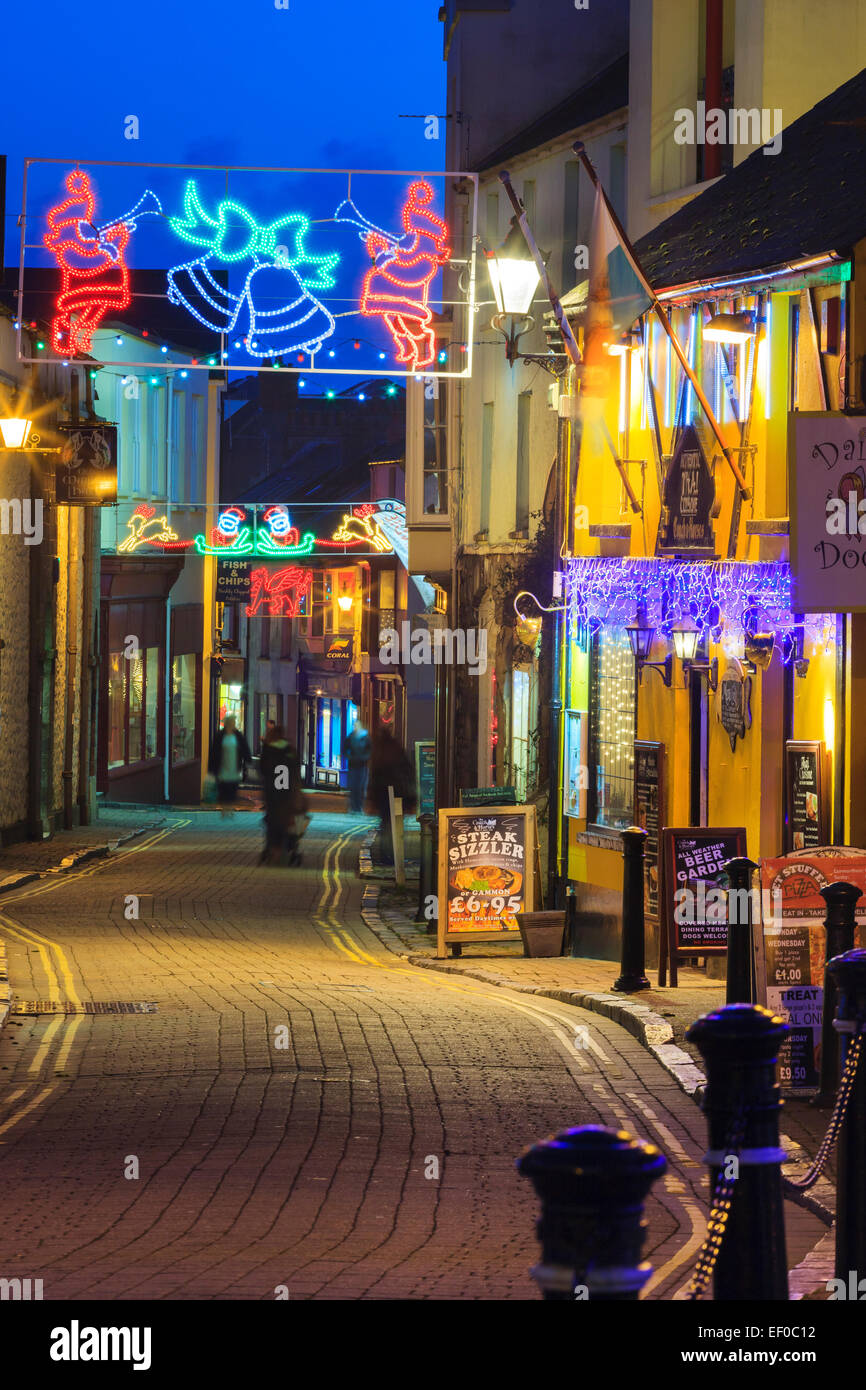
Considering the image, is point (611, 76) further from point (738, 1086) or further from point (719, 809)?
point (738, 1086)

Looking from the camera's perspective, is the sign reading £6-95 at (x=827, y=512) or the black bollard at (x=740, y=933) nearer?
the black bollard at (x=740, y=933)

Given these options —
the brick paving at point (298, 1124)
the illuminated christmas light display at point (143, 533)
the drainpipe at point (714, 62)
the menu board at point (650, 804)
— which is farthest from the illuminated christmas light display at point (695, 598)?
the illuminated christmas light display at point (143, 533)

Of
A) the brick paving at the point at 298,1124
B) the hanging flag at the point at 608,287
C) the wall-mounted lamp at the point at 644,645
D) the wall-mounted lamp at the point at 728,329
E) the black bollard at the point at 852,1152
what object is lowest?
the brick paving at the point at 298,1124

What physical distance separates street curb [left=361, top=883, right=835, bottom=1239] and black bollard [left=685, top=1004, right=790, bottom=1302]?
1.96 m

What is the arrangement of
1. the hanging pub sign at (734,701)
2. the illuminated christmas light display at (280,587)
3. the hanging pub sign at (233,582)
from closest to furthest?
1. the hanging pub sign at (734,701)
2. the hanging pub sign at (233,582)
3. the illuminated christmas light display at (280,587)

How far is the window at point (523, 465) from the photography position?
2444 centimetres

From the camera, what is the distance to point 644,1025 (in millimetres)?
11297

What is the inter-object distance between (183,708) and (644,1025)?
32446mm

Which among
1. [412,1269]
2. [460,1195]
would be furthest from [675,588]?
[412,1269]

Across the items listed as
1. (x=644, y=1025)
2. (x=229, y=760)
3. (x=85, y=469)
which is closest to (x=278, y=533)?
(x=229, y=760)

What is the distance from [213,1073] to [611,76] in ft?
57.6

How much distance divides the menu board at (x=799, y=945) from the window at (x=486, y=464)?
1679 centimetres

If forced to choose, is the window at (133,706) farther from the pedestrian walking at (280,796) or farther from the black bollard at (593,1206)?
the black bollard at (593,1206)
